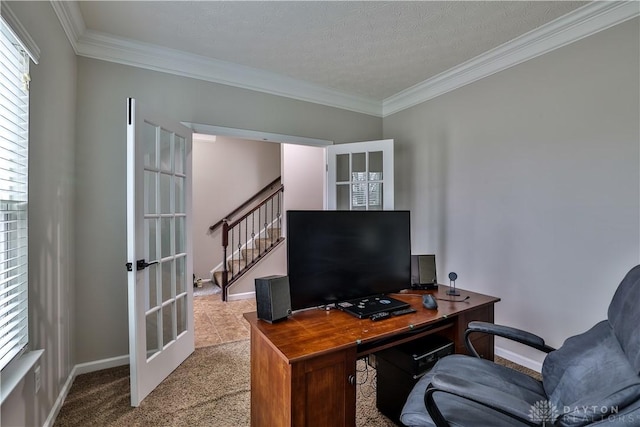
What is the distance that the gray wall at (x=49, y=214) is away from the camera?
1.51 metres

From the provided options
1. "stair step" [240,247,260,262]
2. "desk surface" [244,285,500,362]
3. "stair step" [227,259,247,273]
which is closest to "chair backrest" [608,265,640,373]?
"desk surface" [244,285,500,362]

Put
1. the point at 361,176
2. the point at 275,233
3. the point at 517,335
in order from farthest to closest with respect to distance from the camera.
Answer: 1. the point at 275,233
2. the point at 361,176
3. the point at 517,335

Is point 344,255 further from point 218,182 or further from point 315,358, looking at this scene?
point 218,182

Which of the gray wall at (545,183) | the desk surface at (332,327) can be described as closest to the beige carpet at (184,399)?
the desk surface at (332,327)

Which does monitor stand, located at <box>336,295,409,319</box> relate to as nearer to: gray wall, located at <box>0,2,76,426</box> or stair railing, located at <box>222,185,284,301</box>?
gray wall, located at <box>0,2,76,426</box>

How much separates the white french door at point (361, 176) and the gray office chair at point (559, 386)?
6.29 feet

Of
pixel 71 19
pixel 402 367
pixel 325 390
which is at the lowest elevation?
pixel 402 367

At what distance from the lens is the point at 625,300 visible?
1.24 metres

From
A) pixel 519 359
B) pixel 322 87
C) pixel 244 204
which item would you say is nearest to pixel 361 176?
pixel 322 87

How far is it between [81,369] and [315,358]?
2176 mm

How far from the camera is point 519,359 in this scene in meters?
2.47

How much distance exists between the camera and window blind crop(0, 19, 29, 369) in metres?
1.27

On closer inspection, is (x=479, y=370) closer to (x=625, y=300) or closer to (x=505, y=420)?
(x=505, y=420)

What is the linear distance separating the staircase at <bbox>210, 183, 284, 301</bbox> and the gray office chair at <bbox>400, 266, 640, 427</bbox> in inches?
144
